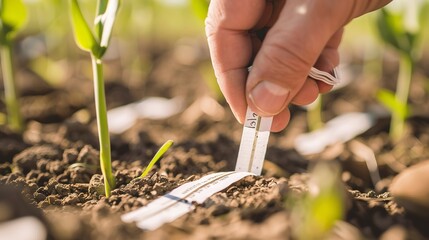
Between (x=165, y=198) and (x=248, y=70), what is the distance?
430mm

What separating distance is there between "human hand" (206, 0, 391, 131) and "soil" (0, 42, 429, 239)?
207 millimetres

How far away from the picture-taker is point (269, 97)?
1296mm

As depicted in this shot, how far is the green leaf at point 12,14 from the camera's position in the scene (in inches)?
70.4

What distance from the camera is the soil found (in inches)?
39.7

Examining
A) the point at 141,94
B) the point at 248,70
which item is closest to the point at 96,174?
the point at 248,70

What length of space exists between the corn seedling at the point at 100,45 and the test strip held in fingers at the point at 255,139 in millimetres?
329

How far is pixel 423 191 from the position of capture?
43.3 inches

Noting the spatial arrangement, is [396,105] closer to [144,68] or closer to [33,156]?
[33,156]

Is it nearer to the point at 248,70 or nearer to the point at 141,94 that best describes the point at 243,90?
the point at 248,70

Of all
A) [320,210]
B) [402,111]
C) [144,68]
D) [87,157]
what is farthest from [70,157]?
[144,68]

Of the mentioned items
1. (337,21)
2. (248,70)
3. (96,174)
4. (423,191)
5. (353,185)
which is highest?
(337,21)

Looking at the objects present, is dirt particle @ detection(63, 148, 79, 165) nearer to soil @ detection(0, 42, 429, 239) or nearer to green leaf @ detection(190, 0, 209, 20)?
soil @ detection(0, 42, 429, 239)

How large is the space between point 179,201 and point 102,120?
0.30 m

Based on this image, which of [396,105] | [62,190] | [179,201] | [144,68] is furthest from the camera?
[144,68]
